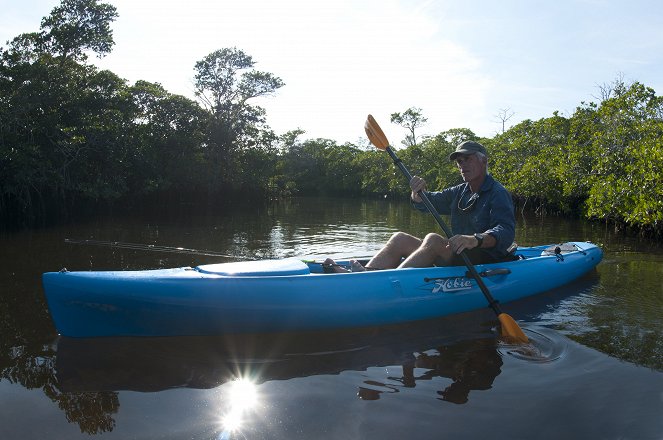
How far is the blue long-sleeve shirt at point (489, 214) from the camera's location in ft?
14.0

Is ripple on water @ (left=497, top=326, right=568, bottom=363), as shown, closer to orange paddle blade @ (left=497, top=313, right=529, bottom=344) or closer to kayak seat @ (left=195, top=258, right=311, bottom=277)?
orange paddle blade @ (left=497, top=313, right=529, bottom=344)

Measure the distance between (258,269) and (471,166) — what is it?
7.25 feet

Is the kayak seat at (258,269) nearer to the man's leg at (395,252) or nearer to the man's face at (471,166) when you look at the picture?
the man's leg at (395,252)

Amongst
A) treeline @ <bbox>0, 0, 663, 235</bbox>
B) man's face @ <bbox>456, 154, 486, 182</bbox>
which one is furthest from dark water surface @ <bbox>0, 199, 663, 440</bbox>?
treeline @ <bbox>0, 0, 663, 235</bbox>

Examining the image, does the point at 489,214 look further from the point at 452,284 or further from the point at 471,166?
the point at 452,284

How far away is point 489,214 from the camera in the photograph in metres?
4.39

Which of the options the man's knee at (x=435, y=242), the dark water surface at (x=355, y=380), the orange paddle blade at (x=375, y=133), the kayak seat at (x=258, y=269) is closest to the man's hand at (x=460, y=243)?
the man's knee at (x=435, y=242)

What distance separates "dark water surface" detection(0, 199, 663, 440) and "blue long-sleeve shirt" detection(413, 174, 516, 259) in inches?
32.6

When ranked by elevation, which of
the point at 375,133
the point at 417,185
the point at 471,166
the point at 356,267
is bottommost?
the point at 356,267

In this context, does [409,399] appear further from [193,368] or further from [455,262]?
[455,262]

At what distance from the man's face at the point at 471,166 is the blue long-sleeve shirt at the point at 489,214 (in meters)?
0.11

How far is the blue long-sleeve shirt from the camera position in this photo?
426 cm

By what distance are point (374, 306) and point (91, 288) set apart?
85.5 inches

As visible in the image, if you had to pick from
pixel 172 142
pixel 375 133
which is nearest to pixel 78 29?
pixel 172 142
